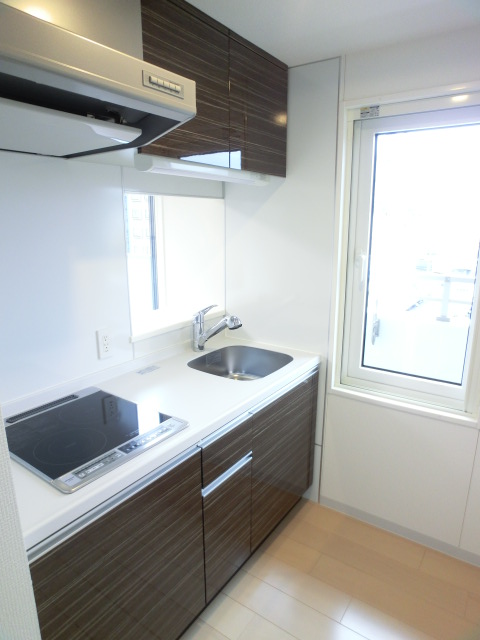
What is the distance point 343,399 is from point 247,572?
3.12ft

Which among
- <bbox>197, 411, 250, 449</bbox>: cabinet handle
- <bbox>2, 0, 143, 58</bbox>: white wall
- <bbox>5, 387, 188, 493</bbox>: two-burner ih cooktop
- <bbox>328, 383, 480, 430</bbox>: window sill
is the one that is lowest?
<bbox>328, 383, 480, 430</bbox>: window sill

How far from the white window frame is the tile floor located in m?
0.74

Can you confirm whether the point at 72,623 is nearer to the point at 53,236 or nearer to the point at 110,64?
the point at 53,236

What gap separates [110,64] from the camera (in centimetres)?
86

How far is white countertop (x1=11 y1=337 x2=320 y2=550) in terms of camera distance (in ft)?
3.27

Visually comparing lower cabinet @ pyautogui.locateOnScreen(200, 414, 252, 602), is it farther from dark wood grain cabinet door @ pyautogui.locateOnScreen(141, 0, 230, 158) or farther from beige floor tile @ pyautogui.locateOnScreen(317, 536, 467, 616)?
dark wood grain cabinet door @ pyautogui.locateOnScreen(141, 0, 230, 158)

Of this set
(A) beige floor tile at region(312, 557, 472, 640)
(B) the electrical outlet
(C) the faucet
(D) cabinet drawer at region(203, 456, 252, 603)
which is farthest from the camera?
(C) the faucet

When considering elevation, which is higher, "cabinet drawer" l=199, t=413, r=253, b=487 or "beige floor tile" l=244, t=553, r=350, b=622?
"cabinet drawer" l=199, t=413, r=253, b=487

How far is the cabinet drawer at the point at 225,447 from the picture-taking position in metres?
1.44

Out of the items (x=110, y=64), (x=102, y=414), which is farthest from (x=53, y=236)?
(x=110, y=64)

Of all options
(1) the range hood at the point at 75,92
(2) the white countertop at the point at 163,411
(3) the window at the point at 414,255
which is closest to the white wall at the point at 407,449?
(3) the window at the point at 414,255

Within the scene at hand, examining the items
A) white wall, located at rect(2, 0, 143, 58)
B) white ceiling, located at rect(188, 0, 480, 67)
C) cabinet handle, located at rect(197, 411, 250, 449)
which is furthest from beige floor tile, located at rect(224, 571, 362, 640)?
white ceiling, located at rect(188, 0, 480, 67)

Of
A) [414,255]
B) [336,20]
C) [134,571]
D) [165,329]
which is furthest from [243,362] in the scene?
[336,20]

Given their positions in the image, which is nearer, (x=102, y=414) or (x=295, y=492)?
(x=102, y=414)
